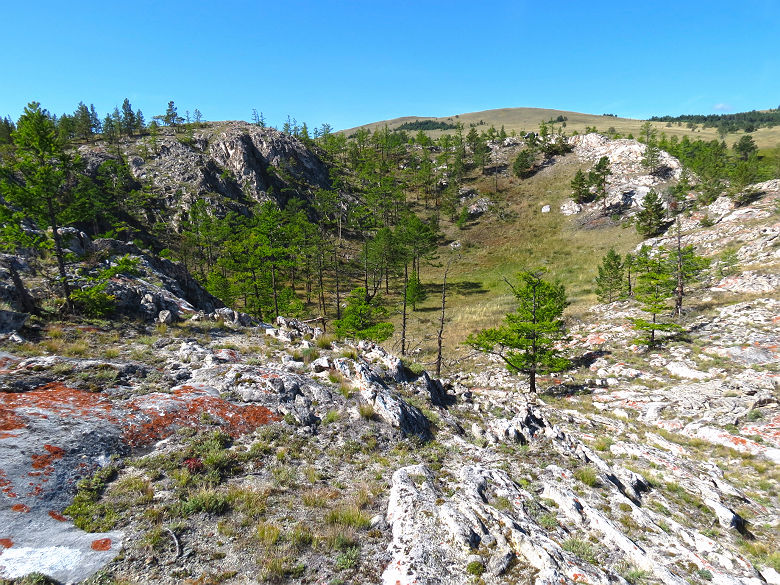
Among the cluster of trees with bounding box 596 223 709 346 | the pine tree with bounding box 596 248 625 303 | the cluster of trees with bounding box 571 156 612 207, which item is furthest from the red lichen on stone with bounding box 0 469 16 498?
the cluster of trees with bounding box 571 156 612 207

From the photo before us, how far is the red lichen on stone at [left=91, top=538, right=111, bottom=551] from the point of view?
5.91 m

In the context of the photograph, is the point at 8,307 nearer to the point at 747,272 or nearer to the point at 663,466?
the point at 663,466

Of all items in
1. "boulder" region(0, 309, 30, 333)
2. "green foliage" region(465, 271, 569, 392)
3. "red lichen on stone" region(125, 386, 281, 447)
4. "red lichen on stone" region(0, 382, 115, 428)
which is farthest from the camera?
"green foliage" region(465, 271, 569, 392)

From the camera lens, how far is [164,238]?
2997 inches

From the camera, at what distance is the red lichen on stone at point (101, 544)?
5.91 metres

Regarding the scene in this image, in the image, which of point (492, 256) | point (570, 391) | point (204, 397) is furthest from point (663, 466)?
point (492, 256)

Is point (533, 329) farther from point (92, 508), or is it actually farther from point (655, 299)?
point (92, 508)

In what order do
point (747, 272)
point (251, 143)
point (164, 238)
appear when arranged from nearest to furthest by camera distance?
point (747, 272)
point (164, 238)
point (251, 143)

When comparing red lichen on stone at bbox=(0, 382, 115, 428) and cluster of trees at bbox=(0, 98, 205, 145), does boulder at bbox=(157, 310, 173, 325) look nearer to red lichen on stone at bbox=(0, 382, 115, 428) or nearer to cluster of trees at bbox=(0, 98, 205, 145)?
red lichen on stone at bbox=(0, 382, 115, 428)

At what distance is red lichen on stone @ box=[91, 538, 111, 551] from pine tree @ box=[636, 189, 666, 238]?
8181 cm

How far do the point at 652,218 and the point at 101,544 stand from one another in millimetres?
84372

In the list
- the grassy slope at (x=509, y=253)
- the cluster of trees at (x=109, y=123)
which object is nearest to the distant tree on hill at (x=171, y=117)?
the cluster of trees at (x=109, y=123)

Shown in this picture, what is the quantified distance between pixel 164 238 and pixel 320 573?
87731mm

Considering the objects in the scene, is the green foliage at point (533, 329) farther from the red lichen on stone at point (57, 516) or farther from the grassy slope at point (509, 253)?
the red lichen on stone at point (57, 516)
